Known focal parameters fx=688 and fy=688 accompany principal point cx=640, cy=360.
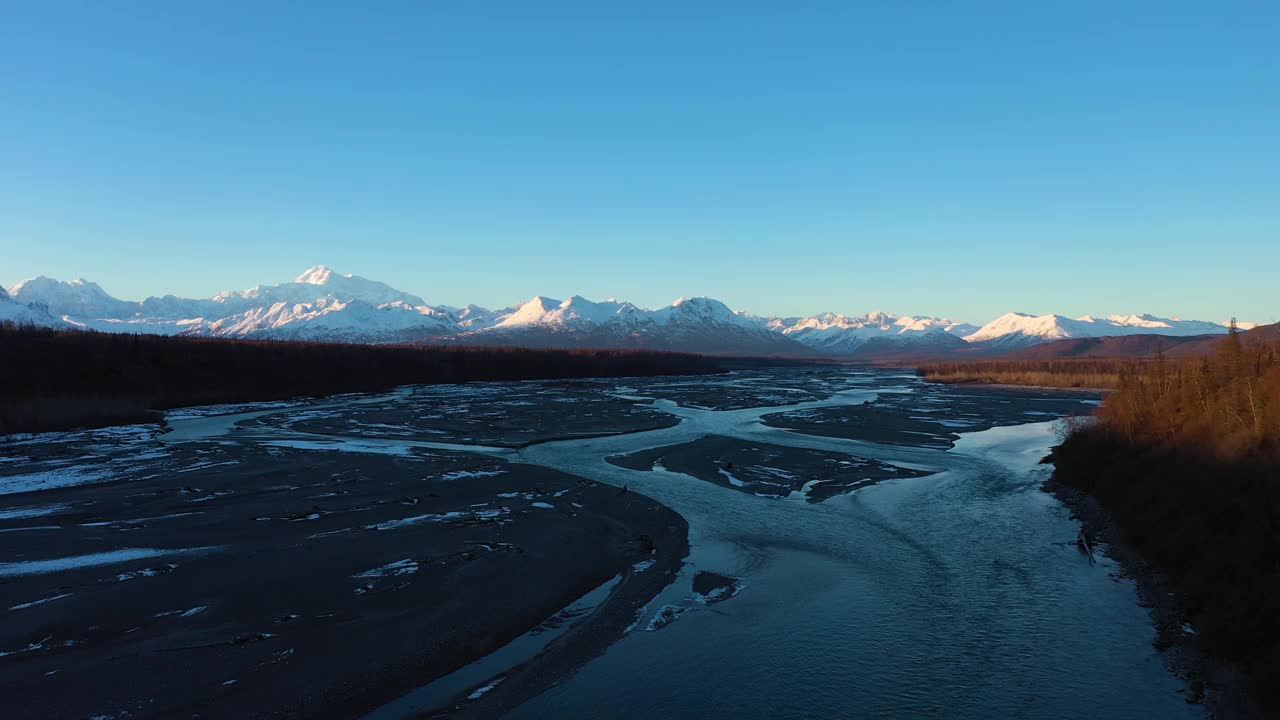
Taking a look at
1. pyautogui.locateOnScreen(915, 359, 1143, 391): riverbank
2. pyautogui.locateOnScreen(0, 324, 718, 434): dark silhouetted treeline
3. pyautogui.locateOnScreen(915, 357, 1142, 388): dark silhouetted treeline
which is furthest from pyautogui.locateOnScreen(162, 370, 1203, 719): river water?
pyautogui.locateOnScreen(915, 357, 1142, 388): dark silhouetted treeline

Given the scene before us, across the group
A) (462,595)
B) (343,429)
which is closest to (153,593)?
(462,595)

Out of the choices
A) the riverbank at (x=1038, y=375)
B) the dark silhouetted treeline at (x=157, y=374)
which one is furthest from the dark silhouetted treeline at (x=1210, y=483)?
the riverbank at (x=1038, y=375)

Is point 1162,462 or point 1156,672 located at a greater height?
point 1162,462

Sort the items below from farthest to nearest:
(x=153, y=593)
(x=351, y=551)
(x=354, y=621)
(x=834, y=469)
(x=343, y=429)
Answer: (x=343, y=429), (x=834, y=469), (x=351, y=551), (x=153, y=593), (x=354, y=621)

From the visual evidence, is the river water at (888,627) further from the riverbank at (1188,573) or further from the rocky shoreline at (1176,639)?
the riverbank at (1188,573)

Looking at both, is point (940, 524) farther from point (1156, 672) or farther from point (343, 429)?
point (343, 429)
